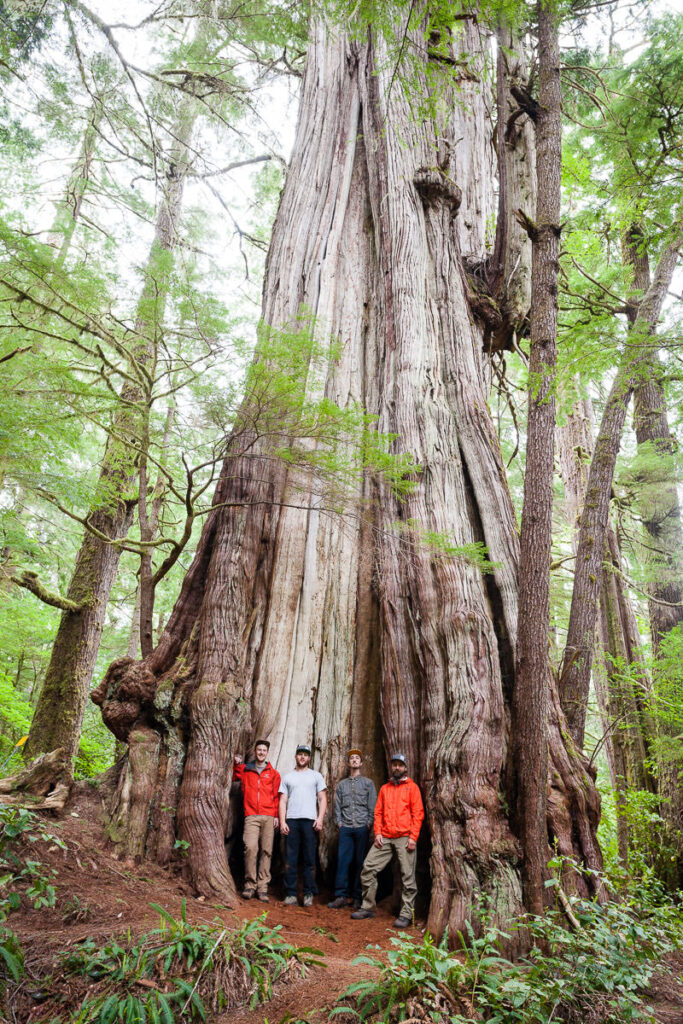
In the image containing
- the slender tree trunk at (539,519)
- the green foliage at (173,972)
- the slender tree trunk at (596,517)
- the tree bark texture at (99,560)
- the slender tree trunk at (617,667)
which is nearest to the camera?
the green foliage at (173,972)

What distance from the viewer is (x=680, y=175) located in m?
6.30

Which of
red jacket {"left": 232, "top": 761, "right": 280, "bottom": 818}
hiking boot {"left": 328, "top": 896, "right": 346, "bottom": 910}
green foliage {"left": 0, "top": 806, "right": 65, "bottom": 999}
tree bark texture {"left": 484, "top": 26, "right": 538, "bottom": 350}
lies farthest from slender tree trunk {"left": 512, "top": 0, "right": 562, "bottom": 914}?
green foliage {"left": 0, "top": 806, "right": 65, "bottom": 999}

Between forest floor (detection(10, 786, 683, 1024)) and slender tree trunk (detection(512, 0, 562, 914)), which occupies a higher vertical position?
slender tree trunk (detection(512, 0, 562, 914))

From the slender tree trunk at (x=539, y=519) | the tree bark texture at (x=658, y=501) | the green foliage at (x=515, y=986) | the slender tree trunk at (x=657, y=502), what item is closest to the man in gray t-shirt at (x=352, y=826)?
the slender tree trunk at (x=539, y=519)

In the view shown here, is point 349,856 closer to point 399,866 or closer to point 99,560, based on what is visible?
point 399,866

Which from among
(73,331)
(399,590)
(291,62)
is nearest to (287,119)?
(291,62)

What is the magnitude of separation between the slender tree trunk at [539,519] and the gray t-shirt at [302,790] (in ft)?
5.70

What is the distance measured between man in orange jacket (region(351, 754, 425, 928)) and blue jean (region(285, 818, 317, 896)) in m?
0.45

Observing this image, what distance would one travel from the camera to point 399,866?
509cm

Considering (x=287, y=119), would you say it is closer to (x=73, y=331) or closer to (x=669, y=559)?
(x=73, y=331)

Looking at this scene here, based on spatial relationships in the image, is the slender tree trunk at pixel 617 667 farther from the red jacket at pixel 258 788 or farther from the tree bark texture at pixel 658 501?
the red jacket at pixel 258 788

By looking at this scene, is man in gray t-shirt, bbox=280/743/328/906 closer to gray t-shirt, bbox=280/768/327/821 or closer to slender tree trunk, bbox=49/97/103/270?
gray t-shirt, bbox=280/768/327/821

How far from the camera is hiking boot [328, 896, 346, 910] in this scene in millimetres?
5055

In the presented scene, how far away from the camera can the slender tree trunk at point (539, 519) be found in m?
4.27
